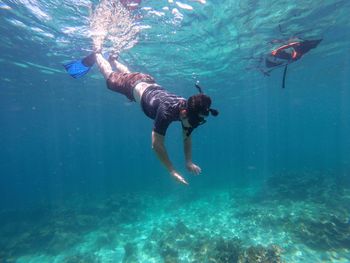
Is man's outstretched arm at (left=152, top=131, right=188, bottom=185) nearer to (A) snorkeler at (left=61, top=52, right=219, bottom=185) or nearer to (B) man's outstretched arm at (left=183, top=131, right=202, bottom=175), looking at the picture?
(A) snorkeler at (left=61, top=52, right=219, bottom=185)

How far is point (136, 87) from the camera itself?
6664mm

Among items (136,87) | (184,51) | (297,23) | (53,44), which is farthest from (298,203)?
(53,44)

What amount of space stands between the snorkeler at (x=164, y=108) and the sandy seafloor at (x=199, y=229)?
347 inches

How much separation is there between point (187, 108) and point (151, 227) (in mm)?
16438

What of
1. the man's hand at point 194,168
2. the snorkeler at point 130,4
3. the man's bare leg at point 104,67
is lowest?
the man's hand at point 194,168

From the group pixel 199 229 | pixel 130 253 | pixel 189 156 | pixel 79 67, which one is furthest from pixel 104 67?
pixel 199 229

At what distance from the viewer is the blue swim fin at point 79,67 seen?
369 inches

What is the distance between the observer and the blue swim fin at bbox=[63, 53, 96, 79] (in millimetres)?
9370

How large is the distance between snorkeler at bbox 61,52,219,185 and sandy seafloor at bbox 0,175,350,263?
28.9 ft

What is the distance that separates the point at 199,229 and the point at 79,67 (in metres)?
12.7

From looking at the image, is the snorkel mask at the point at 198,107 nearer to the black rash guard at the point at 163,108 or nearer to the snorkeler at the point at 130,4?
the black rash guard at the point at 163,108

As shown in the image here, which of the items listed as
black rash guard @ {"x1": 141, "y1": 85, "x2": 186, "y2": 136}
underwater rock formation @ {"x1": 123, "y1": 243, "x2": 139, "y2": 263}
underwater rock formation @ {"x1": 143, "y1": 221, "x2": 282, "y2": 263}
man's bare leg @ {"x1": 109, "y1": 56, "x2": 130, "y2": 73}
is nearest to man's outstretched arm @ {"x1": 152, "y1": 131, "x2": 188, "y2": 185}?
black rash guard @ {"x1": 141, "y1": 85, "x2": 186, "y2": 136}

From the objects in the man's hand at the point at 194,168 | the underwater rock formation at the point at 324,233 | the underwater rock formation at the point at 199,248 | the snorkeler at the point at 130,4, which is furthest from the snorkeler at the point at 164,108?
the underwater rock formation at the point at 324,233

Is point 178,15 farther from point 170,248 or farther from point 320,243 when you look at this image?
point 320,243
